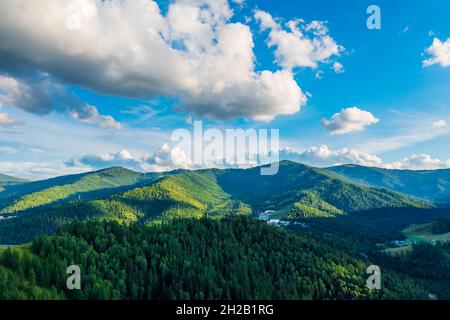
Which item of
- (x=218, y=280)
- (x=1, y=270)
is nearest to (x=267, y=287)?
(x=218, y=280)

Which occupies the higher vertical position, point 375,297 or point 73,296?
point 73,296

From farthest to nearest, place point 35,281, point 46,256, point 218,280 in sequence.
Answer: point 218,280
point 46,256
point 35,281

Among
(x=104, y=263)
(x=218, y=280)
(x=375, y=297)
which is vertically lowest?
(x=375, y=297)
